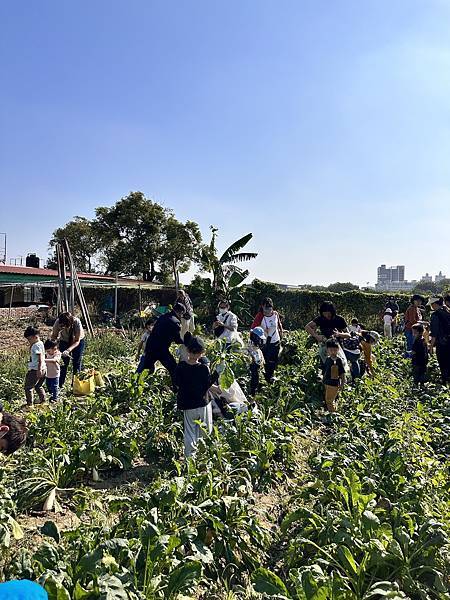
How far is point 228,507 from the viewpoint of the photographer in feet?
10.9

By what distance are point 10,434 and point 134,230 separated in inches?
1344

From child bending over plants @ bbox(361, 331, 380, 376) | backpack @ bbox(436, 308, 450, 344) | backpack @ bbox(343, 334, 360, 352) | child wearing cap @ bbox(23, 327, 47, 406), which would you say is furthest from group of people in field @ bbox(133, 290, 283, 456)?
backpack @ bbox(436, 308, 450, 344)

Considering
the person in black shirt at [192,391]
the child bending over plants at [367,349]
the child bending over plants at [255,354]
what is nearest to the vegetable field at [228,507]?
the person in black shirt at [192,391]

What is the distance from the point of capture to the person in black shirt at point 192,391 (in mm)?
4645

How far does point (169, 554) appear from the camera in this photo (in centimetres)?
275

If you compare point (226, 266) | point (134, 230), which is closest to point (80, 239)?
point (134, 230)

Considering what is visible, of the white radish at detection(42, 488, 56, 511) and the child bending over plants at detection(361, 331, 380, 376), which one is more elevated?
the child bending over plants at detection(361, 331, 380, 376)

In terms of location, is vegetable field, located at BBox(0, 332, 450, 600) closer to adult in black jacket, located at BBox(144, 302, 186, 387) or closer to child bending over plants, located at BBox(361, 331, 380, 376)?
adult in black jacket, located at BBox(144, 302, 186, 387)

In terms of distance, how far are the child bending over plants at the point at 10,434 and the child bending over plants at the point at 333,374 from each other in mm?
4482

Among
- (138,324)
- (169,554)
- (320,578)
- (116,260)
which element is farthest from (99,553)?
(116,260)

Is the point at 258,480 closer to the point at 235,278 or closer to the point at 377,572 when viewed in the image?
the point at 377,572

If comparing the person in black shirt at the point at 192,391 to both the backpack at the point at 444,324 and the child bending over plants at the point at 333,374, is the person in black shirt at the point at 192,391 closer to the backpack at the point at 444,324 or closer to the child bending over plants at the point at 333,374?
the child bending over plants at the point at 333,374

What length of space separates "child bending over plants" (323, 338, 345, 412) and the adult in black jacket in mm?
2004

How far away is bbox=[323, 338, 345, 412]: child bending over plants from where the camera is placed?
6.50 metres
